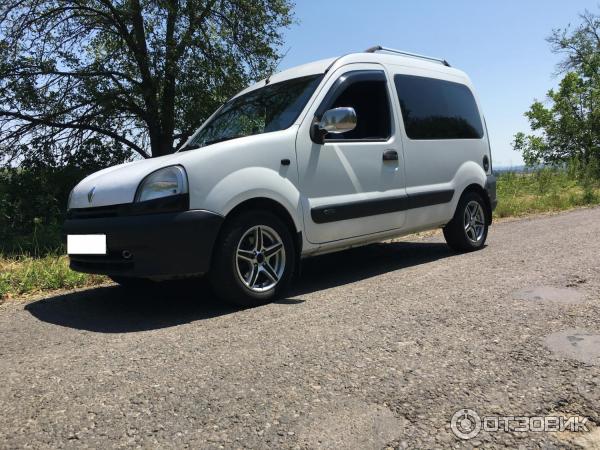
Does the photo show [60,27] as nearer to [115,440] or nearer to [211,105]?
[211,105]

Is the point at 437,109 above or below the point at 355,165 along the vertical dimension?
above

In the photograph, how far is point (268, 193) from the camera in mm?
4152

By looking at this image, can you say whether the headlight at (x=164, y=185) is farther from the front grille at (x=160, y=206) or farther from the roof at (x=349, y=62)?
the roof at (x=349, y=62)

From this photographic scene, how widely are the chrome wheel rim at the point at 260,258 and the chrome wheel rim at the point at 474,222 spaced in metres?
2.84

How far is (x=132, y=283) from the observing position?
503cm

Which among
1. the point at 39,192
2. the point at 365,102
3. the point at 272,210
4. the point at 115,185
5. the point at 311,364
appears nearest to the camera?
the point at 311,364

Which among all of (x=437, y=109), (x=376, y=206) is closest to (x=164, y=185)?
(x=376, y=206)

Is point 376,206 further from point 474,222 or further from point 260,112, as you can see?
point 474,222

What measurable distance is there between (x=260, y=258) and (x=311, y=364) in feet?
4.82

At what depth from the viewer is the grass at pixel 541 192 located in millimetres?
11383

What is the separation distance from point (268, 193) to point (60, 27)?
9098 millimetres

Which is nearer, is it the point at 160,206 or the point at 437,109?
the point at 160,206

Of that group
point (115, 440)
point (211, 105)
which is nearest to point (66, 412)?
point (115, 440)

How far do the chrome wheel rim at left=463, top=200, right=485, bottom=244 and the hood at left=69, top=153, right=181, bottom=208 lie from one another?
3.66 metres
